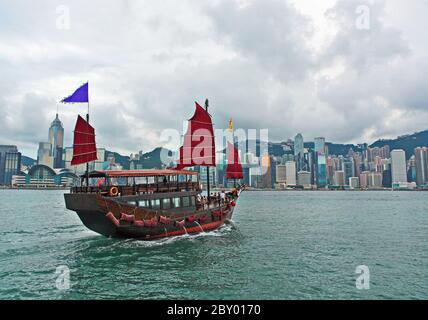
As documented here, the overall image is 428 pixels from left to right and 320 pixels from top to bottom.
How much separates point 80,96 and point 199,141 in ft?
41.9

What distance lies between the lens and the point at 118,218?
19.7 metres

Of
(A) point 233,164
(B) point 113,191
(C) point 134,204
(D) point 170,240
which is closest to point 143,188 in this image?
(C) point 134,204

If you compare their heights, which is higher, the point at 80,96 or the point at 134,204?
the point at 80,96

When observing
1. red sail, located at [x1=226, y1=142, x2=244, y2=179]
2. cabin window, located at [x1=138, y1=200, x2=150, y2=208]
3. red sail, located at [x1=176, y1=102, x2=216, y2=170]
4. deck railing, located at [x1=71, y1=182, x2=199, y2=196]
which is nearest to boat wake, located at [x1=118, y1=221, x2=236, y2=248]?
cabin window, located at [x1=138, y1=200, x2=150, y2=208]

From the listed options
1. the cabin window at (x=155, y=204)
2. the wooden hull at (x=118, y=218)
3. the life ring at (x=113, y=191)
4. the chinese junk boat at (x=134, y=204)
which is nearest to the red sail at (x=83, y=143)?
the chinese junk boat at (x=134, y=204)

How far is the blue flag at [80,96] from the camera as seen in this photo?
2145 centimetres

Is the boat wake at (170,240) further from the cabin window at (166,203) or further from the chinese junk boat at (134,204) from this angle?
the cabin window at (166,203)

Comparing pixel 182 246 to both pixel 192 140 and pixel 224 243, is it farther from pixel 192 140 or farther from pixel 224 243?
pixel 192 140

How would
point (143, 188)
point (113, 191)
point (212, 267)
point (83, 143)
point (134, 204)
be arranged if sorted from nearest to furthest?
1. point (212, 267)
2. point (113, 191)
3. point (134, 204)
4. point (143, 188)
5. point (83, 143)

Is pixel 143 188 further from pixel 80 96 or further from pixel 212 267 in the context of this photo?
pixel 212 267

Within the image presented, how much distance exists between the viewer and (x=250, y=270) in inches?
598

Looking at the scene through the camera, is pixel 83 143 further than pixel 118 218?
Yes
